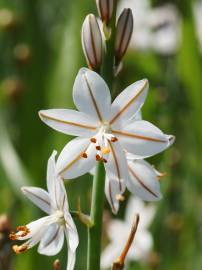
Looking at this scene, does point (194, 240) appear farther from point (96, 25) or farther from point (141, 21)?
point (96, 25)

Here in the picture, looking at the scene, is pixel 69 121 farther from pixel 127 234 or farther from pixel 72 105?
pixel 72 105

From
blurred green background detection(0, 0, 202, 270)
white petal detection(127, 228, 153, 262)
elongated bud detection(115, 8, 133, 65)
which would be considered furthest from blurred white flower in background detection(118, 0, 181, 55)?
elongated bud detection(115, 8, 133, 65)

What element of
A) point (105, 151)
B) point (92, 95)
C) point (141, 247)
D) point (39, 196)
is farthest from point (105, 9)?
point (141, 247)

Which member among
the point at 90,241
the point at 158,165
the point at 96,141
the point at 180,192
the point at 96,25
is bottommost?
the point at 180,192

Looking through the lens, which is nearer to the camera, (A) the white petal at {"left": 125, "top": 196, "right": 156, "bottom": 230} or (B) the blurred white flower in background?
(A) the white petal at {"left": 125, "top": 196, "right": 156, "bottom": 230}

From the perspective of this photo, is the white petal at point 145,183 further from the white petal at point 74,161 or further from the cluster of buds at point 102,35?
the cluster of buds at point 102,35

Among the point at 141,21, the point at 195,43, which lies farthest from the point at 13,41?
the point at 195,43

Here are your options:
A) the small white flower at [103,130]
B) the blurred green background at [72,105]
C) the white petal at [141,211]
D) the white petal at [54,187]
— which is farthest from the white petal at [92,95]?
the white petal at [141,211]

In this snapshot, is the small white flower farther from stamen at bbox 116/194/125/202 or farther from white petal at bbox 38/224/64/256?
white petal at bbox 38/224/64/256
